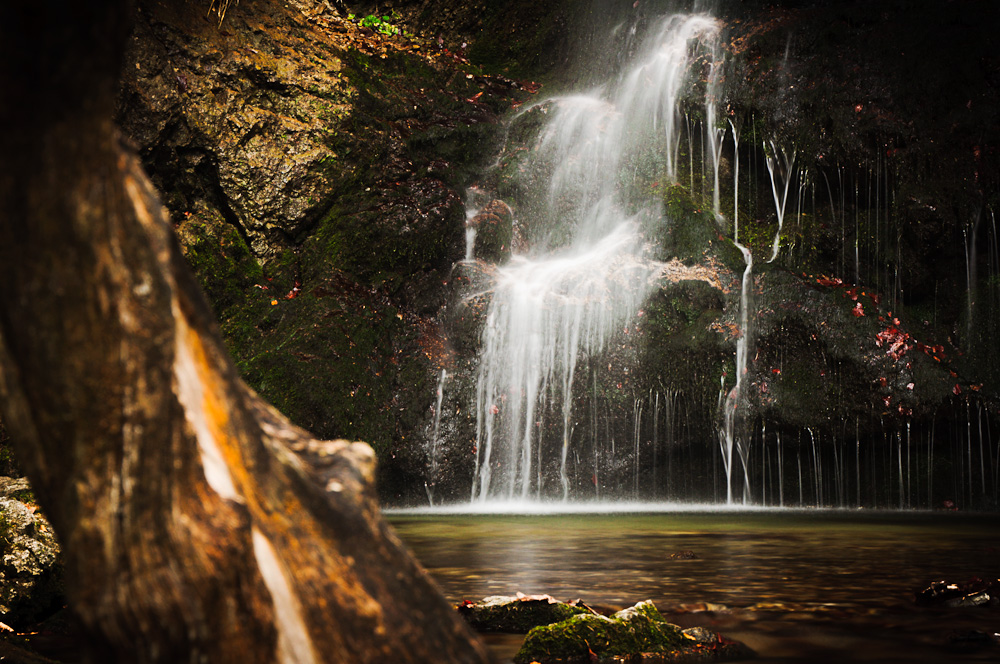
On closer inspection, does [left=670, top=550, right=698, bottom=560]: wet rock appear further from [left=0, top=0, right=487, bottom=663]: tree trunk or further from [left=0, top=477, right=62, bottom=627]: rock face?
[left=0, top=0, right=487, bottom=663]: tree trunk

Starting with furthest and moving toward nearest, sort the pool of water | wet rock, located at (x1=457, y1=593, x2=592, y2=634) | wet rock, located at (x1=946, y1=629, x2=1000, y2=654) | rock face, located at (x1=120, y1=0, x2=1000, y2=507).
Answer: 1. rock face, located at (x1=120, y1=0, x2=1000, y2=507)
2. wet rock, located at (x1=457, y1=593, x2=592, y2=634)
3. the pool of water
4. wet rock, located at (x1=946, y1=629, x2=1000, y2=654)

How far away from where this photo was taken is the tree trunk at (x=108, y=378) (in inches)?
44.5

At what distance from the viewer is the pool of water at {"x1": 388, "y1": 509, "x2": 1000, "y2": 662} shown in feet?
12.7

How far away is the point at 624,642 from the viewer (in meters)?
3.51

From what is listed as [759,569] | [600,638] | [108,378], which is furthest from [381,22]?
[108,378]

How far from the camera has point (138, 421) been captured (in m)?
1.24

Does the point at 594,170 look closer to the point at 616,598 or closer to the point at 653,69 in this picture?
the point at 653,69

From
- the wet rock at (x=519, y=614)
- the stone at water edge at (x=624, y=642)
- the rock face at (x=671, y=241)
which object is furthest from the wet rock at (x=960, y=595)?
the rock face at (x=671, y=241)

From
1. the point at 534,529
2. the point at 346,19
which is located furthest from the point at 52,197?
the point at 346,19

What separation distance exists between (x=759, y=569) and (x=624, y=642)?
248 cm

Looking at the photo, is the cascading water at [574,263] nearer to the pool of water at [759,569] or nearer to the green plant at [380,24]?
the pool of water at [759,569]

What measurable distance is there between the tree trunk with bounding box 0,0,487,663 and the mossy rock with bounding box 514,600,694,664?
2206 mm

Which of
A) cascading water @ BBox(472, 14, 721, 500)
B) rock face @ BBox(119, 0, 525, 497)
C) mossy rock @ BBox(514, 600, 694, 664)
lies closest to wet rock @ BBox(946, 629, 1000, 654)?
mossy rock @ BBox(514, 600, 694, 664)

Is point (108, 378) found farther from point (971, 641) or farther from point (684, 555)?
point (684, 555)
